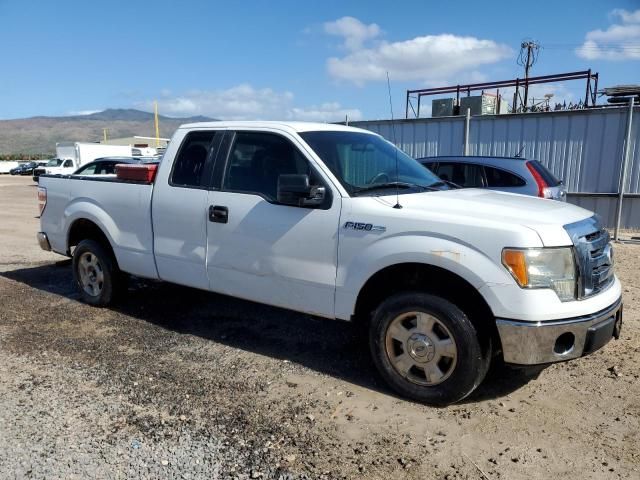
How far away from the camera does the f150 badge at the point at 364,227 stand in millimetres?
3666

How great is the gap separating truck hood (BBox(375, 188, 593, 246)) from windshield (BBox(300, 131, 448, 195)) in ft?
0.86

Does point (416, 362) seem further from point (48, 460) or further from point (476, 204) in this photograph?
point (48, 460)

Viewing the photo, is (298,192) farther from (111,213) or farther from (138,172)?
(111,213)

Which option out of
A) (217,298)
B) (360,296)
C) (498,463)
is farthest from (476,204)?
(217,298)

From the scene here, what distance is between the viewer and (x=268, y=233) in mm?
4191

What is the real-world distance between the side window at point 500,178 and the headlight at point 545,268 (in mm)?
5118

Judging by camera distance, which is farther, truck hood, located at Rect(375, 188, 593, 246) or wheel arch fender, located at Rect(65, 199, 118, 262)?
wheel arch fender, located at Rect(65, 199, 118, 262)

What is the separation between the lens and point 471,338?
3.41 m

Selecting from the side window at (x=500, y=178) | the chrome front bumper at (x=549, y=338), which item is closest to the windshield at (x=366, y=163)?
the chrome front bumper at (x=549, y=338)

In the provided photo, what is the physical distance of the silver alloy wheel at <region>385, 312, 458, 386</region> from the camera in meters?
3.54

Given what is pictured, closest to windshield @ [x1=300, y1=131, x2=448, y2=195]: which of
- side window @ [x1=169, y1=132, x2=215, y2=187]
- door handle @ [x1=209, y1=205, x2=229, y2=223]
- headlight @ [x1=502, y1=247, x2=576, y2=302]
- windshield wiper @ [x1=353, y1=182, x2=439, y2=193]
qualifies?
windshield wiper @ [x1=353, y1=182, x2=439, y2=193]

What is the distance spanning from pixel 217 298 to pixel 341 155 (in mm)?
2679

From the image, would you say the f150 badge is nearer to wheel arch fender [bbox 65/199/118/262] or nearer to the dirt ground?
the dirt ground

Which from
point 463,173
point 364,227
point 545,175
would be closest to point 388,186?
point 364,227
